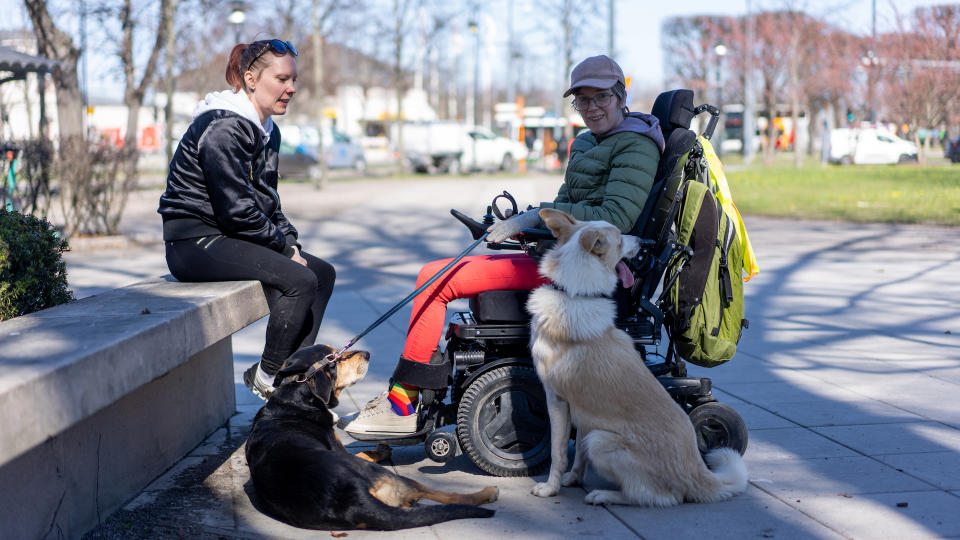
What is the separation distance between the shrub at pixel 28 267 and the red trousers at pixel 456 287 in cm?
190

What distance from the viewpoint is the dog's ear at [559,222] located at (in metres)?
4.04

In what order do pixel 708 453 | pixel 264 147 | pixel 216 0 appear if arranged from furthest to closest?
1. pixel 216 0
2. pixel 264 147
3. pixel 708 453

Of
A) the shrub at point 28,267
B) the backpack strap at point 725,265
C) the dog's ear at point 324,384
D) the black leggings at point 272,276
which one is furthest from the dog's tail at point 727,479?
the shrub at point 28,267

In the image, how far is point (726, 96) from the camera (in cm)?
5562

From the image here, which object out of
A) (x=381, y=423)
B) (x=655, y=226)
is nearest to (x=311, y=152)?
(x=381, y=423)

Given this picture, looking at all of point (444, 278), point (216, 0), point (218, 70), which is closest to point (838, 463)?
point (444, 278)

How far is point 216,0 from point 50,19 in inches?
Result: 230

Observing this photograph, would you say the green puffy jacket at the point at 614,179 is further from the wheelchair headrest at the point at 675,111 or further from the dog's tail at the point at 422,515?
the dog's tail at the point at 422,515

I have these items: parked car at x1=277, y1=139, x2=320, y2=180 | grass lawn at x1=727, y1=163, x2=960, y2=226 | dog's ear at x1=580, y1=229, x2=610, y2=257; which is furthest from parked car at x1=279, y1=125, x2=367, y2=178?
dog's ear at x1=580, y1=229, x2=610, y2=257

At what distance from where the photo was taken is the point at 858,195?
21.2 meters

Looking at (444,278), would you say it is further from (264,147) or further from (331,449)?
(264,147)

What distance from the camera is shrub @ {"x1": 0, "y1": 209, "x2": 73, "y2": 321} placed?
4.51 meters

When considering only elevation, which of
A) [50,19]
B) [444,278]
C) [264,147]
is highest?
[50,19]

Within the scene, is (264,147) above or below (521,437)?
above
